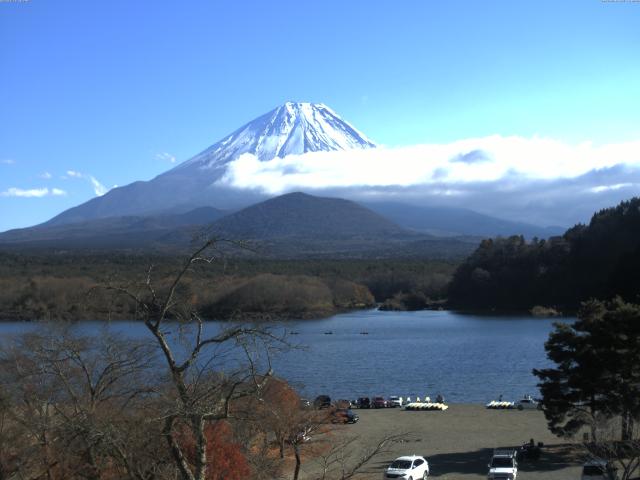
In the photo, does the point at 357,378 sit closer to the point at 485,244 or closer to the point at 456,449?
the point at 456,449

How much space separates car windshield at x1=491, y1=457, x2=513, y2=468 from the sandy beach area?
1.61 ft

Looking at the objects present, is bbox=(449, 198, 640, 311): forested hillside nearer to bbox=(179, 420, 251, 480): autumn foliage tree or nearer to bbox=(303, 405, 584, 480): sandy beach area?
bbox=(303, 405, 584, 480): sandy beach area

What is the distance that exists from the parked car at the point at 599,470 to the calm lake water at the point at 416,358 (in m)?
6.41

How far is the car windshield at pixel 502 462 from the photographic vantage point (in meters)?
12.6

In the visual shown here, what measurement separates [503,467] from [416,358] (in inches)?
877

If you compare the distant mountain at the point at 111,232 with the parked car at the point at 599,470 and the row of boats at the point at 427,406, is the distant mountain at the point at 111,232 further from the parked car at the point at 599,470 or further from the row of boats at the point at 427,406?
the parked car at the point at 599,470

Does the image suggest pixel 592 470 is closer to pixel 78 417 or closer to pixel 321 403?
pixel 321 403

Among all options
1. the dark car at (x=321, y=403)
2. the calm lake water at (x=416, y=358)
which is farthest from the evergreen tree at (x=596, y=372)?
the calm lake water at (x=416, y=358)

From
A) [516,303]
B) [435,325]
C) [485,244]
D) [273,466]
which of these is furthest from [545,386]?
[485,244]

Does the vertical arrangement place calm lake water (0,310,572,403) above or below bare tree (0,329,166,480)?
below

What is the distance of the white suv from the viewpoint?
12094 millimetres

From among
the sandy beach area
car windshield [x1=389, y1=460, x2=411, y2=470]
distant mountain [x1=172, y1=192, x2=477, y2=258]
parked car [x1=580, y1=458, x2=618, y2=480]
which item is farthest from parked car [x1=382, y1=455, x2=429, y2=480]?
distant mountain [x1=172, y1=192, x2=477, y2=258]

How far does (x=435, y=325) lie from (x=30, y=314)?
24.5 m

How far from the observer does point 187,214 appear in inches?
6663
